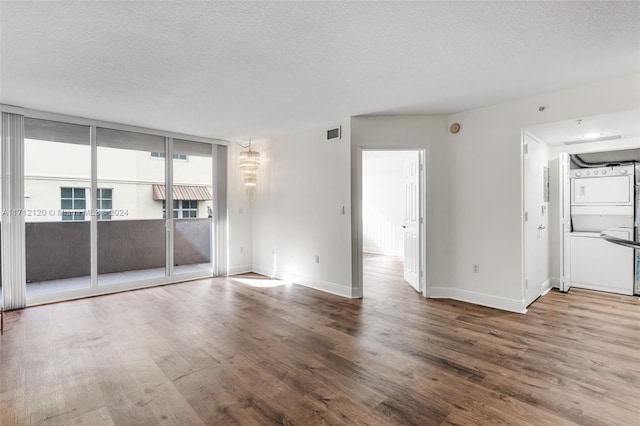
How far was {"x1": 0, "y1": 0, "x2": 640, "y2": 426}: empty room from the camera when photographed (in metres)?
2.05

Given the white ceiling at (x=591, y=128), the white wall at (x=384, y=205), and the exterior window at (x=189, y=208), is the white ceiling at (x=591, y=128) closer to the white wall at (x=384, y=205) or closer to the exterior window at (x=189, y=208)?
the white wall at (x=384, y=205)

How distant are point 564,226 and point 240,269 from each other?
5.65 m

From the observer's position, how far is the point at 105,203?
4.73 meters

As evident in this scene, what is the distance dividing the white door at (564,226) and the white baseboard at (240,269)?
5.40 metres

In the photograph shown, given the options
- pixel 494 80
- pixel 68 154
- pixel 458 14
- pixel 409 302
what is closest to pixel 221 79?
pixel 458 14

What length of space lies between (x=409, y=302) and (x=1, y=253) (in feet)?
17.5

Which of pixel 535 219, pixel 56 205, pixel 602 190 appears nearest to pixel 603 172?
pixel 602 190

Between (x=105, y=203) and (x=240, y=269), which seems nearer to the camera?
(x=105, y=203)

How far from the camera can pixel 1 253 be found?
3875mm

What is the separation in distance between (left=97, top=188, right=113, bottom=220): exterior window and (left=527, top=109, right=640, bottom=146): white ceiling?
5.98 m

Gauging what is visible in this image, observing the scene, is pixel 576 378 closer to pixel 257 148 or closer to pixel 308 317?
pixel 308 317

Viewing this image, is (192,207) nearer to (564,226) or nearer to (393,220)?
(393,220)

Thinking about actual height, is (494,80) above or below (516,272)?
above

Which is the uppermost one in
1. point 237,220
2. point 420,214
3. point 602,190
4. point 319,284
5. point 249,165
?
point 249,165
